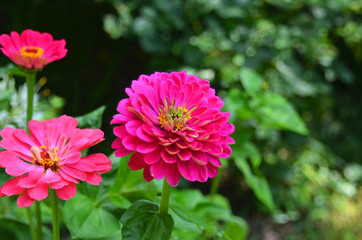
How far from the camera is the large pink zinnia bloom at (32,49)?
1.72 feet

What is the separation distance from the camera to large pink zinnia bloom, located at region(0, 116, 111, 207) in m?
0.39

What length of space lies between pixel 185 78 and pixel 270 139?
4.07 ft

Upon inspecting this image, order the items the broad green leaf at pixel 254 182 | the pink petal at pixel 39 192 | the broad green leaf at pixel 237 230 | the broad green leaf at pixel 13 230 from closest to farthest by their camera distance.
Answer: the pink petal at pixel 39 192 → the broad green leaf at pixel 13 230 → the broad green leaf at pixel 254 182 → the broad green leaf at pixel 237 230

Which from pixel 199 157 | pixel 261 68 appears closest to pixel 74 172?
pixel 199 157

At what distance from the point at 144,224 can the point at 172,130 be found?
113 millimetres

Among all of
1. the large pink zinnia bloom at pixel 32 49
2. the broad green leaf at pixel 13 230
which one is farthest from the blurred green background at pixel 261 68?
the large pink zinnia bloom at pixel 32 49

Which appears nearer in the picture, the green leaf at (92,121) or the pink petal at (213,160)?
the pink petal at (213,160)

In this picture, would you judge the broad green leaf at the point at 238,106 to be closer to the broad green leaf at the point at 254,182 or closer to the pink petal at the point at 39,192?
the broad green leaf at the point at 254,182

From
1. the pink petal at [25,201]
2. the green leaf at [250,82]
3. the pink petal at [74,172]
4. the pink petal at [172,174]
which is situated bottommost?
the pink petal at [25,201]

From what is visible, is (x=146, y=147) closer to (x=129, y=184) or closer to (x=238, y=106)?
(x=129, y=184)

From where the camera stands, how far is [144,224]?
46 cm

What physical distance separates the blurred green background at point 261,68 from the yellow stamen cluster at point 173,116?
3.12ft

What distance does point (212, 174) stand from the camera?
424 mm

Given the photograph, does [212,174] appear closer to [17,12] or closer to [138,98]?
[138,98]
